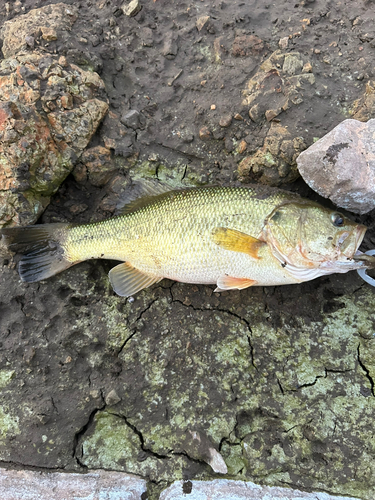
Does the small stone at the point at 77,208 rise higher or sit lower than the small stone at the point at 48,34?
lower

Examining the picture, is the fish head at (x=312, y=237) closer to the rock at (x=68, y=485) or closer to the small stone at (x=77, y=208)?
the small stone at (x=77, y=208)

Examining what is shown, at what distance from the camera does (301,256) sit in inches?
106

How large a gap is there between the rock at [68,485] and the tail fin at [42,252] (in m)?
1.55

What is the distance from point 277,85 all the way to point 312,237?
1513 millimetres

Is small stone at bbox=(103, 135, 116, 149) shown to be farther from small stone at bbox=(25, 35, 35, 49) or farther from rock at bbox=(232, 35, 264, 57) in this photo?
rock at bbox=(232, 35, 264, 57)

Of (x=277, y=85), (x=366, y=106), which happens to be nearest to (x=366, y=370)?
(x=366, y=106)

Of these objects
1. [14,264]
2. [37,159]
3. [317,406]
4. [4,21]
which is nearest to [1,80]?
[37,159]

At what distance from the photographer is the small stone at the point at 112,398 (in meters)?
2.81

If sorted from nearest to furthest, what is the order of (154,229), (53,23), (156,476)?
(156,476)
(154,229)
(53,23)

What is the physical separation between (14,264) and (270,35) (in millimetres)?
3338

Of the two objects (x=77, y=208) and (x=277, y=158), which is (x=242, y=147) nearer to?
(x=277, y=158)

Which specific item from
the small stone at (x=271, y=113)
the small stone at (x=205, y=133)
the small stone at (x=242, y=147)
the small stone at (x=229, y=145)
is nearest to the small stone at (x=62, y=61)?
the small stone at (x=205, y=133)

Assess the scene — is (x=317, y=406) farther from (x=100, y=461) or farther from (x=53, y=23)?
(x=53, y=23)

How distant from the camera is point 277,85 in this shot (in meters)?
3.13
